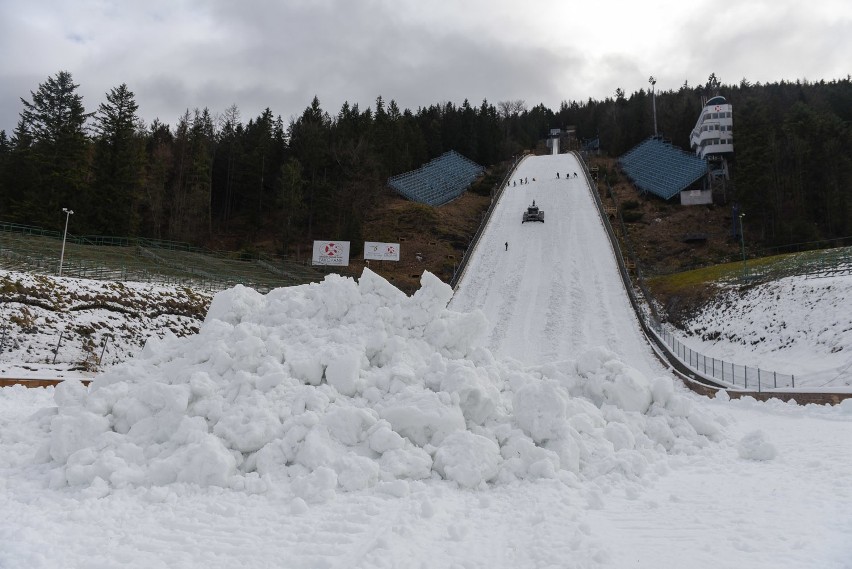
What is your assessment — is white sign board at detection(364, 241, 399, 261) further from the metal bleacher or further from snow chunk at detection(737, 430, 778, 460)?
the metal bleacher

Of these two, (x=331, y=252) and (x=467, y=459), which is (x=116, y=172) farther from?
(x=467, y=459)

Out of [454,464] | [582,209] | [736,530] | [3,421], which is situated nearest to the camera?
[736,530]

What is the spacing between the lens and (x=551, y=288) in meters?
31.0

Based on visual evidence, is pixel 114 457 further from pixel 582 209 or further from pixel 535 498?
pixel 582 209

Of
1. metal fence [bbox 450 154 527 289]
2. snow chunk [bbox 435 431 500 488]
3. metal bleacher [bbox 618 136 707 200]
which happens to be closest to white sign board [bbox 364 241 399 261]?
metal fence [bbox 450 154 527 289]

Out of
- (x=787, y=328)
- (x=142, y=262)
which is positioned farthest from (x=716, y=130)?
(x=142, y=262)

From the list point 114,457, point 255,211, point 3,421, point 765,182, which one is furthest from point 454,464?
point 255,211

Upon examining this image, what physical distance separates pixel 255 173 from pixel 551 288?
3506 centimetres

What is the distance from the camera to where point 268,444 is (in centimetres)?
671

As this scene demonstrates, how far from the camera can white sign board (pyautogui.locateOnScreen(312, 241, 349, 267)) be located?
117 feet

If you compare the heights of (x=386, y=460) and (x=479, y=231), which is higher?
(x=479, y=231)

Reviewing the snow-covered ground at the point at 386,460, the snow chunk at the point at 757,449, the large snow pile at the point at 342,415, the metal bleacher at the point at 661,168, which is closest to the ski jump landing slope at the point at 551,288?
the large snow pile at the point at 342,415

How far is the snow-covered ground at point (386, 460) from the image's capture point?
198 inches

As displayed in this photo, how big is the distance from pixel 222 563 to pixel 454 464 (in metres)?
2.97
